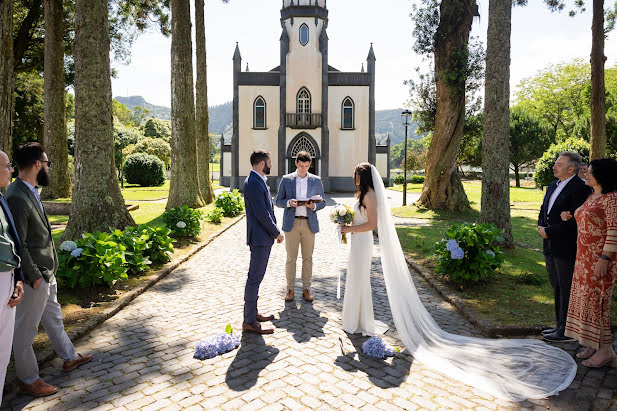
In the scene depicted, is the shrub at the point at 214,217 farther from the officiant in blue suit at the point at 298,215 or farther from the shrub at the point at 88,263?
the officiant in blue suit at the point at 298,215

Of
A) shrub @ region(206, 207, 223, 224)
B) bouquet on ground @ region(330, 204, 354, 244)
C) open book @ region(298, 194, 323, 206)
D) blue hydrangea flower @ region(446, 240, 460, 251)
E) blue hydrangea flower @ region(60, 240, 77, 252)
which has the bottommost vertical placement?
shrub @ region(206, 207, 223, 224)

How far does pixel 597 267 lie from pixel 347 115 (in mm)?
31295

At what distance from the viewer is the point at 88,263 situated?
600cm

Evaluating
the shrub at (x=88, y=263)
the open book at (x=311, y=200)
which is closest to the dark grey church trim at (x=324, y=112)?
the open book at (x=311, y=200)

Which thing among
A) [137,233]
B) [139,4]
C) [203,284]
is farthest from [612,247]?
[139,4]

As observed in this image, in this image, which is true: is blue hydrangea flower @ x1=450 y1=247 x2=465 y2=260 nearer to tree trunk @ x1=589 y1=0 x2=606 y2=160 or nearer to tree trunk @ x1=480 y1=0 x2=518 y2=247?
tree trunk @ x1=480 y1=0 x2=518 y2=247

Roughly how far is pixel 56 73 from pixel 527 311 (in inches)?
726

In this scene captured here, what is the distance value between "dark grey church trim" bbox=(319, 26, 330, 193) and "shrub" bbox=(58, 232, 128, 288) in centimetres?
2701

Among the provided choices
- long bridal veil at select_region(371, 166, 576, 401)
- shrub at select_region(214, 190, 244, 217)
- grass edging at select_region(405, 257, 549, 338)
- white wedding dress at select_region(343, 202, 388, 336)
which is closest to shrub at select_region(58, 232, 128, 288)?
white wedding dress at select_region(343, 202, 388, 336)

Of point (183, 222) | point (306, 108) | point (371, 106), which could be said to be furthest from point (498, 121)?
point (306, 108)

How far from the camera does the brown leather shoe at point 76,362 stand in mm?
4062

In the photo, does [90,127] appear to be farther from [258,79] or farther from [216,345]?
[258,79]

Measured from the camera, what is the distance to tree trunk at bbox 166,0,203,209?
586 inches

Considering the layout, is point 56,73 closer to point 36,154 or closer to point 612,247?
point 36,154
